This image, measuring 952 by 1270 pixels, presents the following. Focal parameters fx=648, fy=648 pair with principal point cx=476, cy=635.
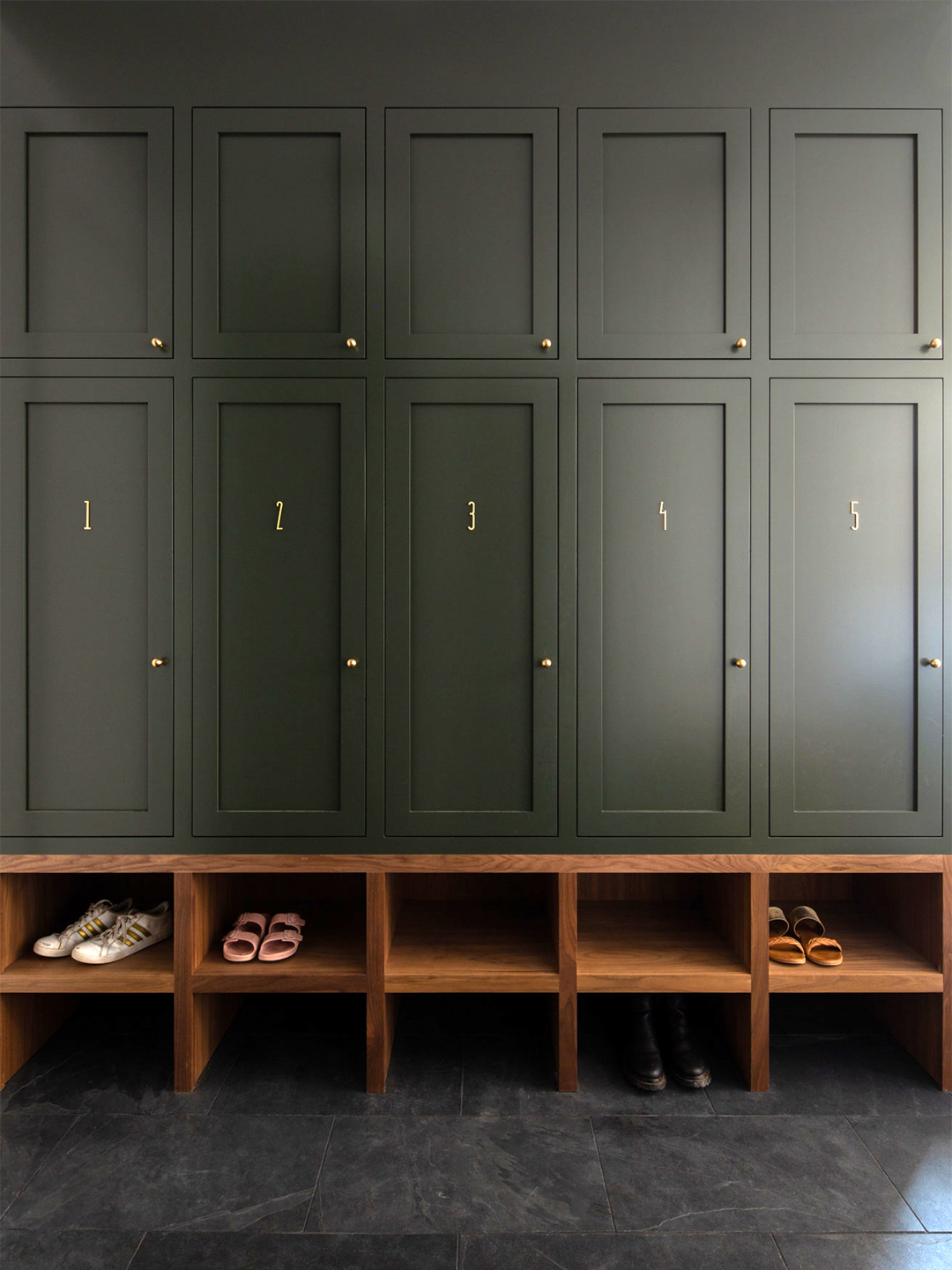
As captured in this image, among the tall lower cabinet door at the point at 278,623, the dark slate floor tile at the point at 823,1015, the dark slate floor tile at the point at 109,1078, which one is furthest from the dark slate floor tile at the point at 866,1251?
the dark slate floor tile at the point at 109,1078

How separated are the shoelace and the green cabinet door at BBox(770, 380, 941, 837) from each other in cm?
180

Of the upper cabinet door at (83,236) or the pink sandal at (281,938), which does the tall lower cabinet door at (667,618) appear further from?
the upper cabinet door at (83,236)

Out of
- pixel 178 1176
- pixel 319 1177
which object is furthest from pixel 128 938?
pixel 319 1177

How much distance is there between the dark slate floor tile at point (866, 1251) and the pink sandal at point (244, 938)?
127 cm

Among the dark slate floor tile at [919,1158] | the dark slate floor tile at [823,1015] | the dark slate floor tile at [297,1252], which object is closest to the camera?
the dark slate floor tile at [297,1252]

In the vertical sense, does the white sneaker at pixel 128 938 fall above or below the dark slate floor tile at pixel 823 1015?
above

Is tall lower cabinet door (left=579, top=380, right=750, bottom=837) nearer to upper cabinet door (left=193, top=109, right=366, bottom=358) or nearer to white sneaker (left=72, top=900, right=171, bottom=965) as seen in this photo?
upper cabinet door (left=193, top=109, right=366, bottom=358)

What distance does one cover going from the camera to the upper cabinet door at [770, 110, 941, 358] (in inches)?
62.5

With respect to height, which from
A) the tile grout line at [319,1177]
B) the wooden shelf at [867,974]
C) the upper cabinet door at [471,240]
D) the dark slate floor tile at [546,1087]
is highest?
the upper cabinet door at [471,240]

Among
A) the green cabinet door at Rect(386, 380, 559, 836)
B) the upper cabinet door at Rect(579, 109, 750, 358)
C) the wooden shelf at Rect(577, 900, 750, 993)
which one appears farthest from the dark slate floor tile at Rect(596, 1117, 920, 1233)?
the upper cabinet door at Rect(579, 109, 750, 358)

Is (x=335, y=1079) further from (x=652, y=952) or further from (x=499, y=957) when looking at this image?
(x=652, y=952)

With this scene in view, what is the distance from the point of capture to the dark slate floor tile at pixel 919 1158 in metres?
1.31

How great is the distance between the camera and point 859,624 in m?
1.62

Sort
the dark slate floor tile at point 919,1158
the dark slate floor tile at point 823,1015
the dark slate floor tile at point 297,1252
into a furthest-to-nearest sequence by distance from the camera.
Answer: the dark slate floor tile at point 823,1015
the dark slate floor tile at point 919,1158
the dark slate floor tile at point 297,1252
